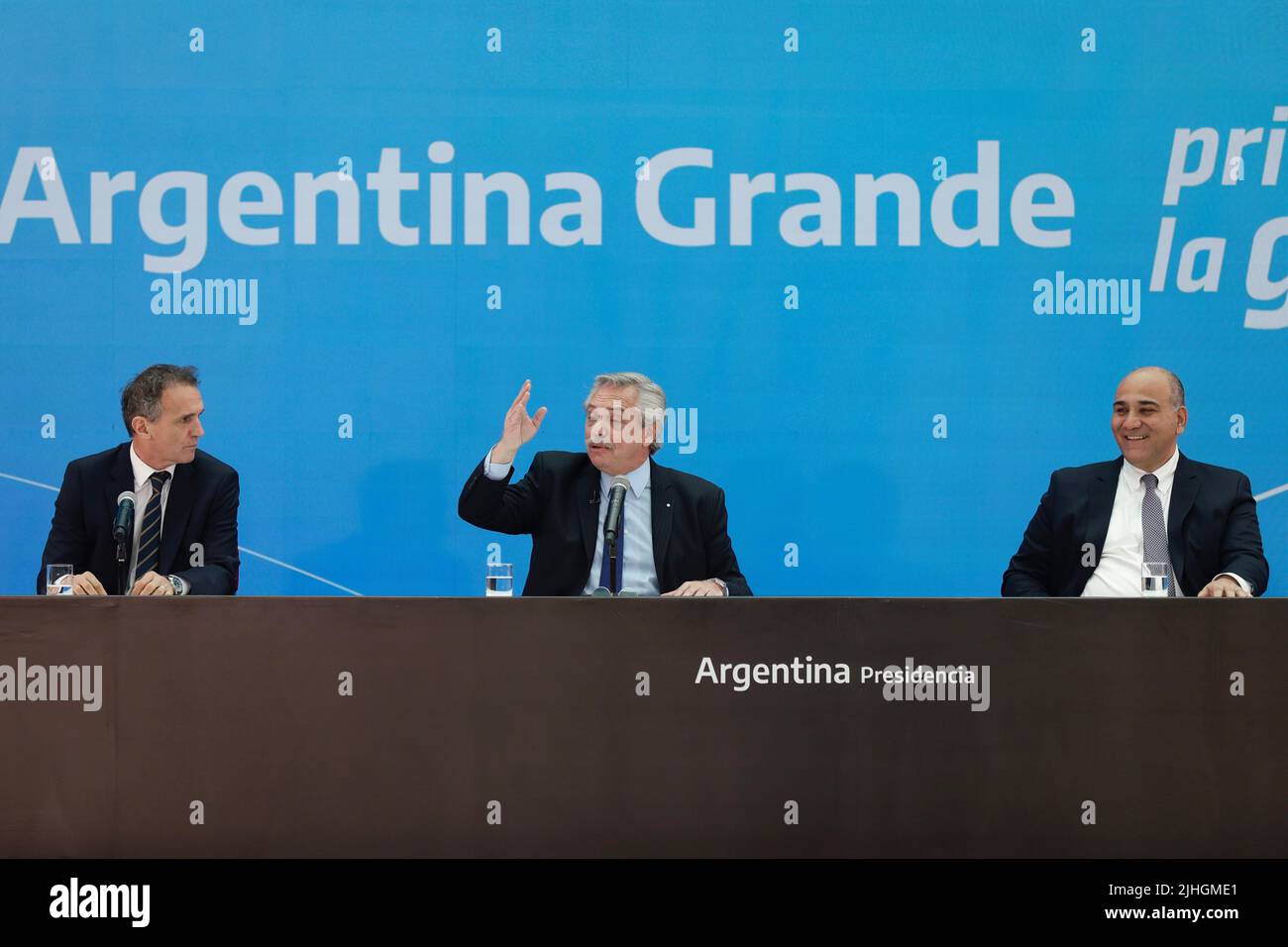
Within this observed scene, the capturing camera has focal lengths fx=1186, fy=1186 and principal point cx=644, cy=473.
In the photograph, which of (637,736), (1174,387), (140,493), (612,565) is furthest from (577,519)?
(1174,387)

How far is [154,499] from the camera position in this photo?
3.10 meters

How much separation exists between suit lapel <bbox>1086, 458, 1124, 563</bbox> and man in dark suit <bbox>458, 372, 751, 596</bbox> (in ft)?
3.02

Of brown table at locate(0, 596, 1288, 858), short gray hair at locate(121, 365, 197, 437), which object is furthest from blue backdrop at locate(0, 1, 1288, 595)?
brown table at locate(0, 596, 1288, 858)

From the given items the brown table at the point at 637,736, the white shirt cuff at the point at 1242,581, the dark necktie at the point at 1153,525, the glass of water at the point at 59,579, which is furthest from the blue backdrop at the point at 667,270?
the brown table at the point at 637,736

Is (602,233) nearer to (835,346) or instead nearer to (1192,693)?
(835,346)

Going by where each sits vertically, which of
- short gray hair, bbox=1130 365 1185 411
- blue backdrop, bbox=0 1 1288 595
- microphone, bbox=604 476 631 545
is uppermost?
blue backdrop, bbox=0 1 1288 595

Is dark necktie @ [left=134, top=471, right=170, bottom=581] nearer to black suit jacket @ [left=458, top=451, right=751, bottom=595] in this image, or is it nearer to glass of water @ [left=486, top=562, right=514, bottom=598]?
black suit jacket @ [left=458, top=451, right=751, bottom=595]

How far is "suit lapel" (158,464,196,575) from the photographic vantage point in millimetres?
3078

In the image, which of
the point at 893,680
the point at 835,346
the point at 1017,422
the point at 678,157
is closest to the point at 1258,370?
the point at 1017,422

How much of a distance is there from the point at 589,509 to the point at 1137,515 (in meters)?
1.43

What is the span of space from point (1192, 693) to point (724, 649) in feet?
2.75

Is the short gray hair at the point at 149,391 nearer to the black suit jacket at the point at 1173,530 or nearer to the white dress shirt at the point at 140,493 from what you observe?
the white dress shirt at the point at 140,493

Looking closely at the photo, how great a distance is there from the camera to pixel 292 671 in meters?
2.14

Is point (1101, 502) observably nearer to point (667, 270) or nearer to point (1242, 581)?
point (1242, 581)
